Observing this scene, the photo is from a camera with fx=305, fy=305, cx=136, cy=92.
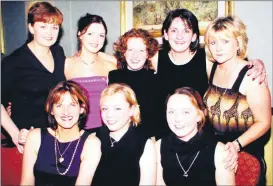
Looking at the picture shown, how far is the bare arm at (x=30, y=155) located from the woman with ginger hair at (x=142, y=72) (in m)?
0.70

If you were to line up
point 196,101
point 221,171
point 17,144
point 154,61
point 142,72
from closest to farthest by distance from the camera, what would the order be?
point 221,171 → point 196,101 → point 17,144 → point 142,72 → point 154,61

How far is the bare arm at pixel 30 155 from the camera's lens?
1.91 m

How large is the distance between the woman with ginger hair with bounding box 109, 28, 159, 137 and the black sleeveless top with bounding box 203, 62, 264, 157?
403mm

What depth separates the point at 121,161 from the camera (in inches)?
74.2

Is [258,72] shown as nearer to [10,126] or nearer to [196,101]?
[196,101]

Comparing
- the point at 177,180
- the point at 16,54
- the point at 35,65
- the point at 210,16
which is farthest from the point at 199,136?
the point at 210,16

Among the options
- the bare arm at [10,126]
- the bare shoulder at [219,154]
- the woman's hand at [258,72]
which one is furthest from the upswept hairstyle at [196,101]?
the bare arm at [10,126]

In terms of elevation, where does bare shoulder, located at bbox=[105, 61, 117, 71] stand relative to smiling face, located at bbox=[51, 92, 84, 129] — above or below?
above

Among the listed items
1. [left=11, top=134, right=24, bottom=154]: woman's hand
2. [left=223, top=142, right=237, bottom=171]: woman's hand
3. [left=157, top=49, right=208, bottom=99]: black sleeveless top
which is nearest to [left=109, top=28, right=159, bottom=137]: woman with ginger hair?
[left=157, top=49, right=208, bottom=99]: black sleeveless top

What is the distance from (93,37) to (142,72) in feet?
1.48

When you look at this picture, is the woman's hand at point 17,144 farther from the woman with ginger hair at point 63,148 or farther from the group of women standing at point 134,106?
the woman with ginger hair at point 63,148

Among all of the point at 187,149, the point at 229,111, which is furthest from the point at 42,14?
the point at 229,111

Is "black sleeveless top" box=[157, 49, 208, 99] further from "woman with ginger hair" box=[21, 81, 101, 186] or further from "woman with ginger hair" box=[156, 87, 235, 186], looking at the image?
"woman with ginger hair" box=[21, 81, 101, 186]

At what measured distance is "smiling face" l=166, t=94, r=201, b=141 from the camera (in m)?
1.84
